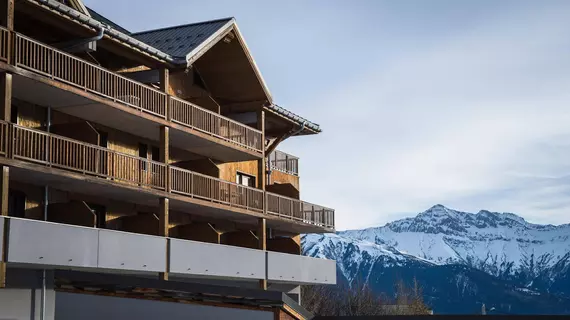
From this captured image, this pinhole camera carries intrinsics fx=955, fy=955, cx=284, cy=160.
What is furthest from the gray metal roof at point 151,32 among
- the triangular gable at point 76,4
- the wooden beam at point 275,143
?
the wooden beam at point 275,143

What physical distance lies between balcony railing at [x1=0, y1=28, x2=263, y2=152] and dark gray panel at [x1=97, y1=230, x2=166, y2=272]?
464 centimetres

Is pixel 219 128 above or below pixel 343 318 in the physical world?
above

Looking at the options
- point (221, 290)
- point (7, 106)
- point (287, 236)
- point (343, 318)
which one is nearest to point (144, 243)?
point (7, 106)

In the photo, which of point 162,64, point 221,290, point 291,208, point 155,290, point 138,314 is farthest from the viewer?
point 291,208

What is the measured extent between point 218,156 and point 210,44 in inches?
227

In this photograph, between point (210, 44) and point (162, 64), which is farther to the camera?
point (210, 44)

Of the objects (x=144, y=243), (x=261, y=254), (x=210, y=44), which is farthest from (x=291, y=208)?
(x=144, y=243)

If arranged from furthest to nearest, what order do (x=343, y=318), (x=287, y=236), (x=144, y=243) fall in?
(x=287, y=236) → (x=144, y=243) → (x=343, y=318)

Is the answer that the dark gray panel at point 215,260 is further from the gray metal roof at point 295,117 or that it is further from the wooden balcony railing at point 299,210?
the gray metal roof at point 295,117

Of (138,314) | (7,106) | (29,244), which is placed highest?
(7,106)

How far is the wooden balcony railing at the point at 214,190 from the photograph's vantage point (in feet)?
118

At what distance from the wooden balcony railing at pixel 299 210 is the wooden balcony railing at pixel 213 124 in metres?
2.77

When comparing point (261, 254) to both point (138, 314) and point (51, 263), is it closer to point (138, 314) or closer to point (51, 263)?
point (138, 314)

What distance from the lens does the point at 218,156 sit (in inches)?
1642
